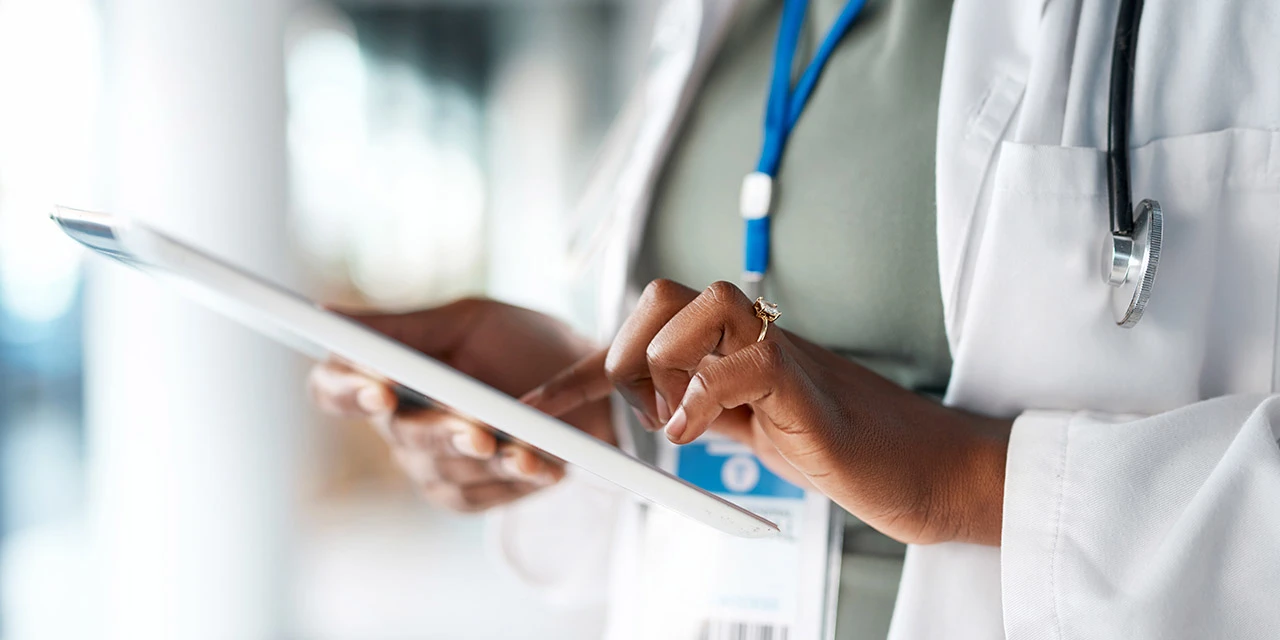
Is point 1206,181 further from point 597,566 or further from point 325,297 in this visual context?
point 325,297

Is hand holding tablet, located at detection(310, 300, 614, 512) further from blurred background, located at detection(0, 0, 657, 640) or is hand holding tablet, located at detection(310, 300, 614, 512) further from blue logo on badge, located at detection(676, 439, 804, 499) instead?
blurred background, located at detection(0, 0, 657, 640)

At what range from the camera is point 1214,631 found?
1.63 feet

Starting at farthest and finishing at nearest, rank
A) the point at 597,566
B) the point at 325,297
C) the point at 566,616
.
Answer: the point at 325,297 < the point at 566,616 < the point at 597,566

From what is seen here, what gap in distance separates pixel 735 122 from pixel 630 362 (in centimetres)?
36

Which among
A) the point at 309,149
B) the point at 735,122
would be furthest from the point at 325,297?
the point at 735,122

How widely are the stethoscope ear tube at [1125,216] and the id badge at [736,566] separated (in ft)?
0.88

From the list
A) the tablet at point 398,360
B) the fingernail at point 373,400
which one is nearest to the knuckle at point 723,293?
the tablet at point 398,360

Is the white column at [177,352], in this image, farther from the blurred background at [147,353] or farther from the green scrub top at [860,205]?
the green scrub top at [860,205]

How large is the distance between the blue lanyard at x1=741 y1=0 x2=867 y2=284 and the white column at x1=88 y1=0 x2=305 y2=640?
169 cm

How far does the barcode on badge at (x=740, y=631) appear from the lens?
2.31 ft

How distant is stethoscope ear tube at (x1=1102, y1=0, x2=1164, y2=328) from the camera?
519 millimetres

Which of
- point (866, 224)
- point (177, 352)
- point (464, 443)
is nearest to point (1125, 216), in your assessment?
point (866, 224)

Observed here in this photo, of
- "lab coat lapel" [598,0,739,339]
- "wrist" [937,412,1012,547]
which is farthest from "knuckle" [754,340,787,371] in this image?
"lab coat lapel" [598,0,739,339]

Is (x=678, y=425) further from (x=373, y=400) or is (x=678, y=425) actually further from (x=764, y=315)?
(x=373, y=400)
